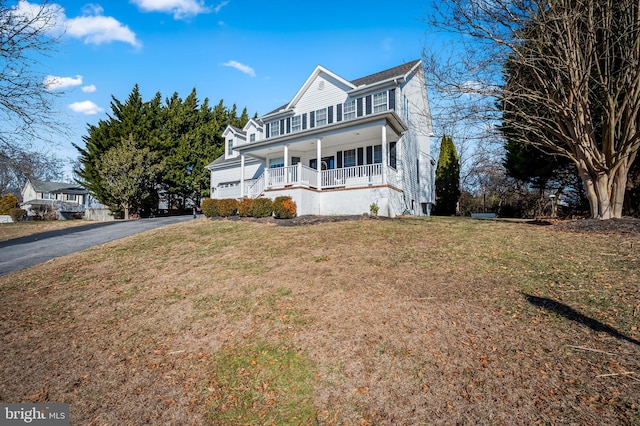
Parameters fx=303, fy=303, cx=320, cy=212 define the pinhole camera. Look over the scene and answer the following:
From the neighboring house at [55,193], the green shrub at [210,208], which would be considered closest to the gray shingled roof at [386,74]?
the green shrub at [210,208]

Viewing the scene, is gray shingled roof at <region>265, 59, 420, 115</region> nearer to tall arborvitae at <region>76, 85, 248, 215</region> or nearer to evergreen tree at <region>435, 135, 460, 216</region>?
evergreen tree at <region>435, 135, 460, 216</region>

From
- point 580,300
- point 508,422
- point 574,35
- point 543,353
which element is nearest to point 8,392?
point 508,422

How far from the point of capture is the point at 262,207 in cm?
1420

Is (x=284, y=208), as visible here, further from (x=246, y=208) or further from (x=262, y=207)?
(x=246, y=208)

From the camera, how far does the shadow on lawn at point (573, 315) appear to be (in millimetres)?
3731

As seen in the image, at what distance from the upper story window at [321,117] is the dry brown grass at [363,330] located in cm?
1198

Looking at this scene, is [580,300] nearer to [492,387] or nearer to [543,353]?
[543,353]

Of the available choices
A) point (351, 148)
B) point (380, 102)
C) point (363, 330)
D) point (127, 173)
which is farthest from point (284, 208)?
point (127, 173)

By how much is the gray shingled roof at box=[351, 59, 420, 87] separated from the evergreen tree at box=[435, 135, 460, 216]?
25.1 feet

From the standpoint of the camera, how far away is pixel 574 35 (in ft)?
29.0

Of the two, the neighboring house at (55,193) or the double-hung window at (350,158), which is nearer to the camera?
the double-hung window at (350,158)

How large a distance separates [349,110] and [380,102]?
1.87 m

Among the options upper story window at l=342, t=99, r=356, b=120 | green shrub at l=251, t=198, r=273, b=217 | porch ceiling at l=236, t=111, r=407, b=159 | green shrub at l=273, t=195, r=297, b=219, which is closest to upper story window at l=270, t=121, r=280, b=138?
porch ceiling at l=236, t=111, r=407, b=159

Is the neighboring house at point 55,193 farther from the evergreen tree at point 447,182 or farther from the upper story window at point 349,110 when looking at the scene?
the evergreen tree at point 447,182
